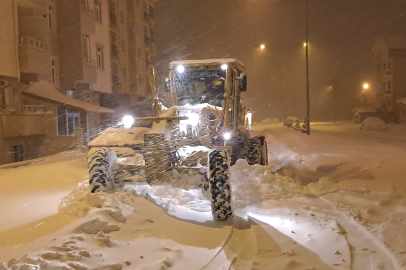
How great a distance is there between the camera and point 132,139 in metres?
8.57

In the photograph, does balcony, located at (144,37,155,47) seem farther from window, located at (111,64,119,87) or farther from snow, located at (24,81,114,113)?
snow, located at (24,81,114,113)

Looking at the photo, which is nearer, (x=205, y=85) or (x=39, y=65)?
(x=205, y=85)

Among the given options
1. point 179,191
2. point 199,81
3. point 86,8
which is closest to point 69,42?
point 86,8

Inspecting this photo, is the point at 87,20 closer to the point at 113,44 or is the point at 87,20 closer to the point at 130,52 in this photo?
the point at 113,44

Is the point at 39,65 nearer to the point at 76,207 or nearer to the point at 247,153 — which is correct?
the point at 247,153

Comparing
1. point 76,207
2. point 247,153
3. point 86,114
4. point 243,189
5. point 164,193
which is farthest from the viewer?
point 86,114

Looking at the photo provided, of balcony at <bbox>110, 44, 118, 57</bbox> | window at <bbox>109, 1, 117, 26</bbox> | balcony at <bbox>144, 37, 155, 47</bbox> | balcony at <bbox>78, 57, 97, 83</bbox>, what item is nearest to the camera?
balcony at <bbox>78, 57, 97, 83</bbox>

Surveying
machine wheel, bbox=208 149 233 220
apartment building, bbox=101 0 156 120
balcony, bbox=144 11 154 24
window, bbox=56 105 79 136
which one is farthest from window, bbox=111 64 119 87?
machine wheel, bbox=208 149 233 220

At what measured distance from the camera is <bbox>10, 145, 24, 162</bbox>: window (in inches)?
769

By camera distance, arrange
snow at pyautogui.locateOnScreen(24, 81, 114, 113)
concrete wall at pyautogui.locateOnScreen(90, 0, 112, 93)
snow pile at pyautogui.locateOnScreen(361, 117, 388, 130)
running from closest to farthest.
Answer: snow at pyautogui.locateOnScreen(24, 81, 114, 113)
snow pile at pyautogui.locateOnScreen(361, 117, 388, 130)
concrete wall at pyautogui.locateOnScreen(90, 0, 112, 93)

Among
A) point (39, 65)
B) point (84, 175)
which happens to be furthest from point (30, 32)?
point (84, 175)

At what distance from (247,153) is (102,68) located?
889 inches

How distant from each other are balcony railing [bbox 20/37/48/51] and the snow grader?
13618 millimetres

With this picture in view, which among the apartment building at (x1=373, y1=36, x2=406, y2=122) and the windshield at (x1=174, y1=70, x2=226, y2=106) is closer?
the windshield at (x1=174, y1=70, x2=226, y2=106)
